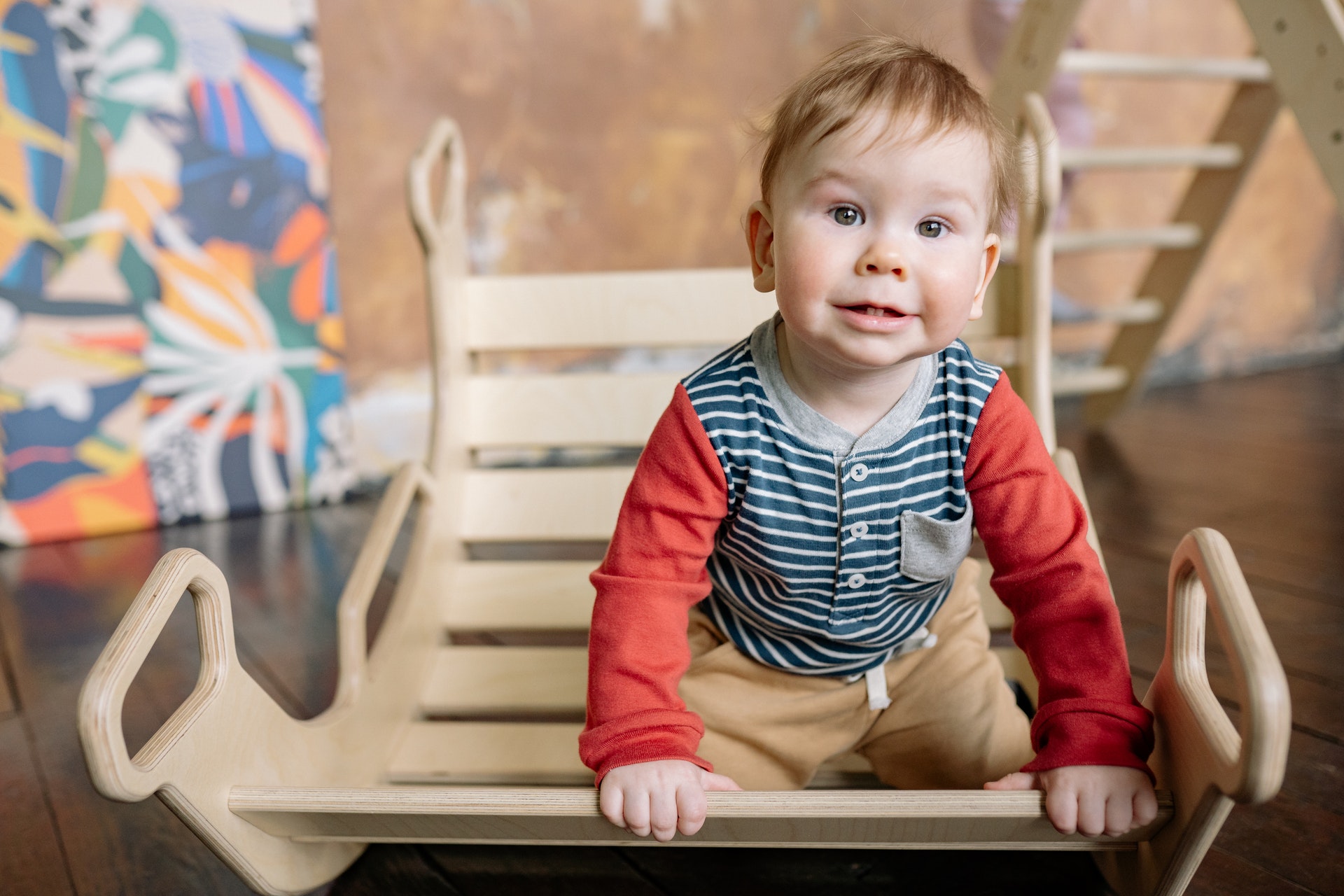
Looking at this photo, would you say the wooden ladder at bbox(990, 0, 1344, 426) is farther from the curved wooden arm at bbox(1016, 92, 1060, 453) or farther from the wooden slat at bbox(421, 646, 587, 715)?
the wooden slat at bbox(421, 646, 587, 715)

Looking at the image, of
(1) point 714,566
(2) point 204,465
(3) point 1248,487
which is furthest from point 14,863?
(3) point 1248,487

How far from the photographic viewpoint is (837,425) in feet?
2.43

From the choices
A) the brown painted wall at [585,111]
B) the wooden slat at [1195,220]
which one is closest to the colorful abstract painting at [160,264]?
the brown painted wall at [585,111]

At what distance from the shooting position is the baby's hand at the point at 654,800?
2.09ft

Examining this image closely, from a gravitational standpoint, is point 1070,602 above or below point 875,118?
below

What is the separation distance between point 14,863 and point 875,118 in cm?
95

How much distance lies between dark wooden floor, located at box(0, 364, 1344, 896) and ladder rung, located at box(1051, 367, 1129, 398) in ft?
0.45

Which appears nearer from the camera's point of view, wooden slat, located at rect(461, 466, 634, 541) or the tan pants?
the tan pants

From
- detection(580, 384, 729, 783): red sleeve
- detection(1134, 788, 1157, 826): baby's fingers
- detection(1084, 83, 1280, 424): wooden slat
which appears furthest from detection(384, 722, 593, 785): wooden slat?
detection(1084, 83, 1280, 424): wooden slat

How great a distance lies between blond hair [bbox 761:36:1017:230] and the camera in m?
0.65

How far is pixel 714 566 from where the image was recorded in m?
0.84

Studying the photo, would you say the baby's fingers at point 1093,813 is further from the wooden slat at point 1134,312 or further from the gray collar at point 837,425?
the wooden slat at point 1134,312

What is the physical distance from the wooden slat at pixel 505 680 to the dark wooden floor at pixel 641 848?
0.17m

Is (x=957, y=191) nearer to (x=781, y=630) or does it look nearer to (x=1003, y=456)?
(x=1003, y=456)
